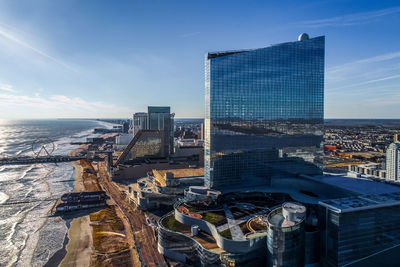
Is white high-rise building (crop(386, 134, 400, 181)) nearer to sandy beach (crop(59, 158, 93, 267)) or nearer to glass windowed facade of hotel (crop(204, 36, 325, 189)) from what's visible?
glass windowed facade of hotel (crop(204, 36, 325, 189))

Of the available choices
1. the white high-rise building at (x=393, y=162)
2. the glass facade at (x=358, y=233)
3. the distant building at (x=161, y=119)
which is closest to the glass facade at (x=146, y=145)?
the distant building at (x=161, y=119)

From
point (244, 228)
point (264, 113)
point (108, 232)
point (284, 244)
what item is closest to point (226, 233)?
point (244, 228)

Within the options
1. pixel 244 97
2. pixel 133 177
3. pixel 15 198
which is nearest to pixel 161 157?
pixel 133 177

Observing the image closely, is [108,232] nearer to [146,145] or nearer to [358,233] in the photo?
[358,233]

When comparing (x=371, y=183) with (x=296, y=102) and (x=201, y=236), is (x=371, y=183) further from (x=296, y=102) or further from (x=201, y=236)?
(x=201, y=236)

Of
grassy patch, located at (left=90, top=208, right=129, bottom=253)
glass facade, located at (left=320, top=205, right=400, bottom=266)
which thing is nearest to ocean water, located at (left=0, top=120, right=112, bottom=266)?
grassy patch, located at (left=90, top=208, right=129, bottom=253)

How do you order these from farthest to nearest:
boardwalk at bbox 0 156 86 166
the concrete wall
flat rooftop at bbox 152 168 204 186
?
1. boardwalk at bbox 0 156 86 166
2. flat rooftop at bbox 152 168 204 186
3. the concrete wall
